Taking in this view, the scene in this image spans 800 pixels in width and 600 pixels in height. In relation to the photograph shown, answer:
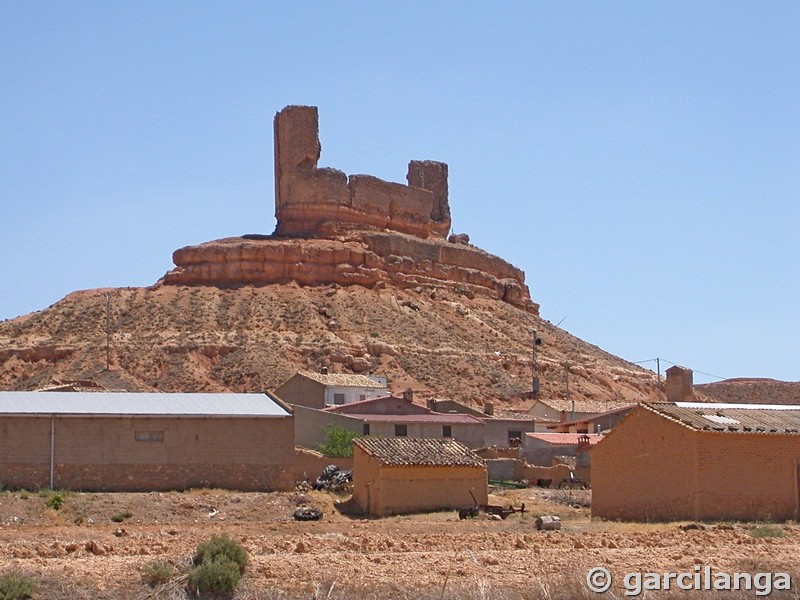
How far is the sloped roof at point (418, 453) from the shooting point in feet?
123

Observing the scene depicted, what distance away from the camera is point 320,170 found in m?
97.6

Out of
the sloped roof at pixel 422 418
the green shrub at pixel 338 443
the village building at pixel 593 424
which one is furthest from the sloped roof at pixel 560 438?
the green shrub at pixel 338 443

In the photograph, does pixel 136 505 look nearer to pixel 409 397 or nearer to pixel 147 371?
pixel 409 397

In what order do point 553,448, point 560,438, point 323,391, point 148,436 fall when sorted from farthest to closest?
point 323,391, point 560,438, point 553,448, point 148,436

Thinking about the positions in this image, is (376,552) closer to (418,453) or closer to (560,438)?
(418,453)

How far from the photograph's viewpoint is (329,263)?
91.9m

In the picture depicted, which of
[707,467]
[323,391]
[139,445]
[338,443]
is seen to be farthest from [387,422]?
[707,467]

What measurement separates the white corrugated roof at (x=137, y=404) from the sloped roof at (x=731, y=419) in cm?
1380

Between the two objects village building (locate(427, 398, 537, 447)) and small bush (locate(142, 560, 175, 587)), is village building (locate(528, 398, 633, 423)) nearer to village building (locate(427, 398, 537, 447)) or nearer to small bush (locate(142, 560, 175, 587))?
village building (locate(427, 398, 537, 447))

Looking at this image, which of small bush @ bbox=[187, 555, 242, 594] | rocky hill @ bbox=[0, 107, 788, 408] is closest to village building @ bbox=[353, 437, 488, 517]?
small bush @ bbox=[187, 555, 242, 594]

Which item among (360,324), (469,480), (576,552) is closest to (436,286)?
(360,324)

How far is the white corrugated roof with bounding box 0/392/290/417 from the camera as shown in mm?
40844

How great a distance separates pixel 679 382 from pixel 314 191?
4269cm

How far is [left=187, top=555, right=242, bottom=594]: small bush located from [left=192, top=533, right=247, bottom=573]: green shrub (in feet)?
1.64
